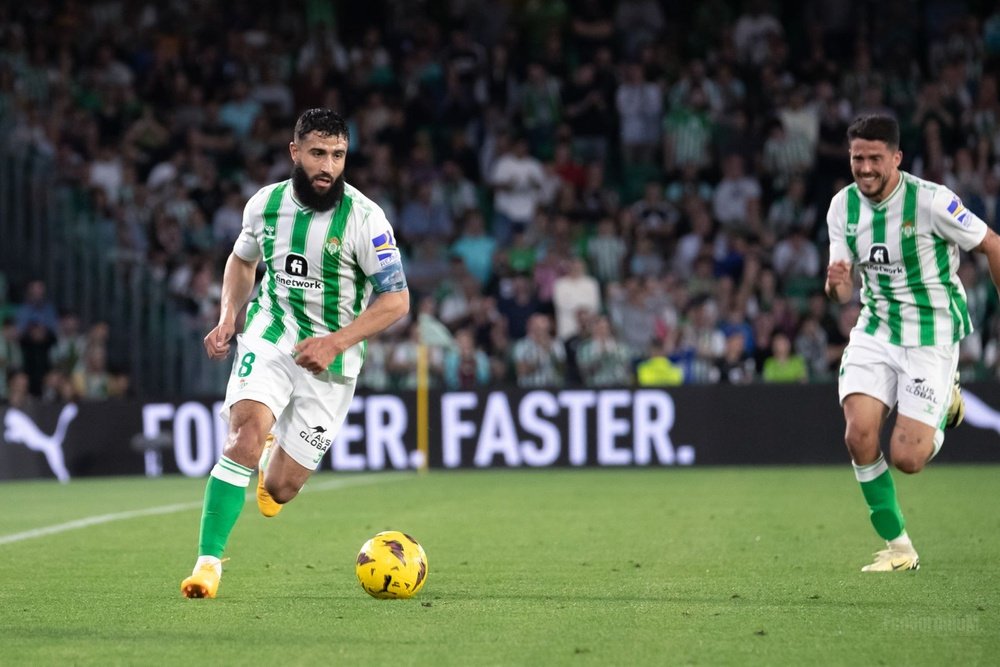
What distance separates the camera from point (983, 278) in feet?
57.1

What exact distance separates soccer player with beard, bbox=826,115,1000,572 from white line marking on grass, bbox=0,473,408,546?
5.26 m

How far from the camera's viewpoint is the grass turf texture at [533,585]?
569 cm

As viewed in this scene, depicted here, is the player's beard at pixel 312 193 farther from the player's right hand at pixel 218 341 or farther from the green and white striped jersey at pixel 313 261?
the player's right hand at pixel 218 341

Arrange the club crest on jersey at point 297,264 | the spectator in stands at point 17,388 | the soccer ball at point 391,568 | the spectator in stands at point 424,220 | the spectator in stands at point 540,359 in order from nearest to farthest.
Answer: the soccer ball at point 391,568 < the club crest on jersey at point 297,264 < the spectator in stands at point 17,388 < the spectator in stands at point 540,359 < the spectator in stands at point 424,220

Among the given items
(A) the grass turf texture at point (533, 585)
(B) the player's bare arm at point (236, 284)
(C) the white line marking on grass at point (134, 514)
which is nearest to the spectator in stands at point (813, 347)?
(A) the grass turf texture at point (533, 585)

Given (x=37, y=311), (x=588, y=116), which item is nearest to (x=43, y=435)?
(x=37, y=311)

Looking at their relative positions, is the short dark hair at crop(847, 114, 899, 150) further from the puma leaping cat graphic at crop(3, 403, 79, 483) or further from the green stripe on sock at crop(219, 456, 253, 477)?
the puma leaping cat graphic at crop(3, 403, 79, 483)

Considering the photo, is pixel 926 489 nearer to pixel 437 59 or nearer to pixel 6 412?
pixel 6 412

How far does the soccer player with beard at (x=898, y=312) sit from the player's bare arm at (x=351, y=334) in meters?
2.23

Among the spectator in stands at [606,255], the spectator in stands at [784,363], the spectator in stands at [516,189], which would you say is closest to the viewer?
the spectator in stands at [784,363]

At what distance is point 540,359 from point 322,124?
10580mm

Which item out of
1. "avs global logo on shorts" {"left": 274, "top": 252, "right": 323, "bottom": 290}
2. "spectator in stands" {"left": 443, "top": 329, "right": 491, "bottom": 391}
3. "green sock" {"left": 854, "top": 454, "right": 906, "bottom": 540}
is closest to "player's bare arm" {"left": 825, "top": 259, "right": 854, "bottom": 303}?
"green sock" {"left": 854, "top": 454, "right": 906, "bottom": 540}

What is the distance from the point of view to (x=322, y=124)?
23.5 ft

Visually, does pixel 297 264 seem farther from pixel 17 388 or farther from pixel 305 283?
pixel 17 388
